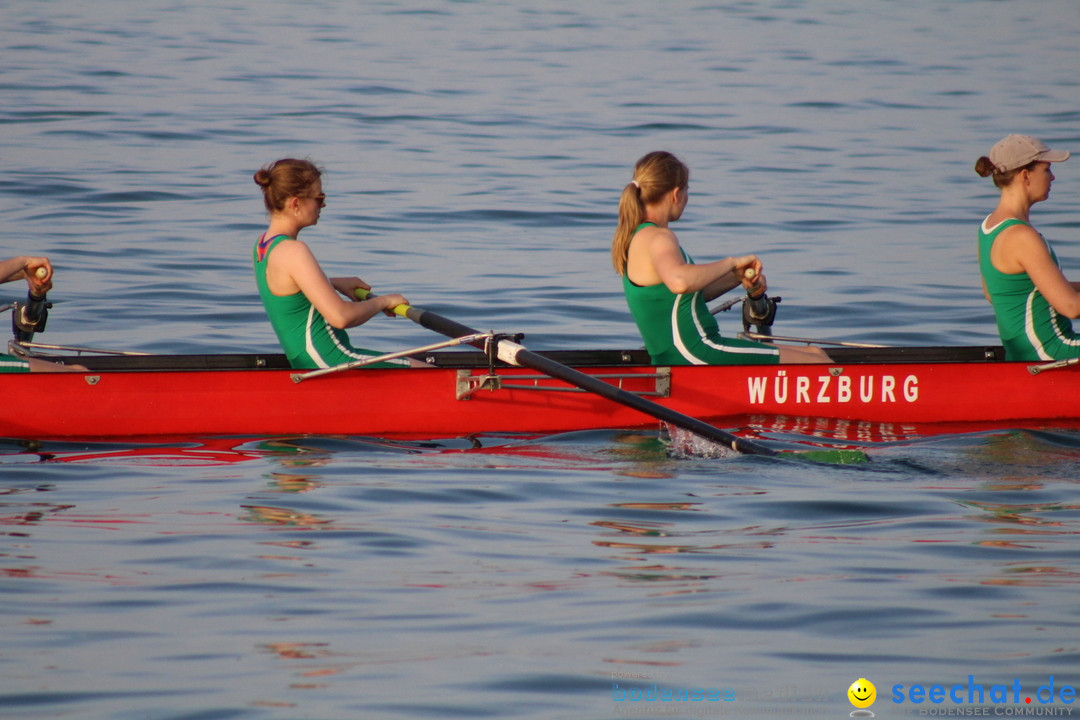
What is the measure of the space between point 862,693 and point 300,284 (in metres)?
3.30

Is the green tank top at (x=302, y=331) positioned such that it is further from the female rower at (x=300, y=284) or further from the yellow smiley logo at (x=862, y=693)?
the yellow smiley logo at (x=862, y=693)

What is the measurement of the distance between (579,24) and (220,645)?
970 inches

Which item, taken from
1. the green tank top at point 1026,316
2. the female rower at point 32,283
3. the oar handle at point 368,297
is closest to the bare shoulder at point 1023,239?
the green tank top at point 1026,316

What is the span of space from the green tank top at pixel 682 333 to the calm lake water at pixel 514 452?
0.64 meters

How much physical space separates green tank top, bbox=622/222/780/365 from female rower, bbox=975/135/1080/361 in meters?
1.14

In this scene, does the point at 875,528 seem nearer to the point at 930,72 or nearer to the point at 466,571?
the point at 466,571

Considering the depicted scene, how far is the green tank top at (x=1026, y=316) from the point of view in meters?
7.02

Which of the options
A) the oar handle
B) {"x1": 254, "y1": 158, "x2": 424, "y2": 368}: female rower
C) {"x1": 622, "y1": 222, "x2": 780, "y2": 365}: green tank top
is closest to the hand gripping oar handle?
the oar handle

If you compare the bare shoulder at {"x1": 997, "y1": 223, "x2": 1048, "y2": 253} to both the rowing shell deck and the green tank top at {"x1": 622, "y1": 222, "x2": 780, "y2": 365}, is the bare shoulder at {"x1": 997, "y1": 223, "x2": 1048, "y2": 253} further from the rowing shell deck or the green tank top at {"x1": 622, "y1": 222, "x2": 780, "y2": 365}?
the green tank top at {"x1": 622, "y1": 222, "x2": 780, "y2": 365}

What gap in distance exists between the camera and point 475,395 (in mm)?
6879

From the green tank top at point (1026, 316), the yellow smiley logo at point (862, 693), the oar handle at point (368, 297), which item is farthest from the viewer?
the green tank top at point (1026, 316)

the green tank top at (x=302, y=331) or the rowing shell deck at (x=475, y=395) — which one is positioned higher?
the green tank top at (x=302, y=331)

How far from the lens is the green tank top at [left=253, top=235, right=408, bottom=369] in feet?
21.6

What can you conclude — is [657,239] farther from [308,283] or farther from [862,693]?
[862,693]
